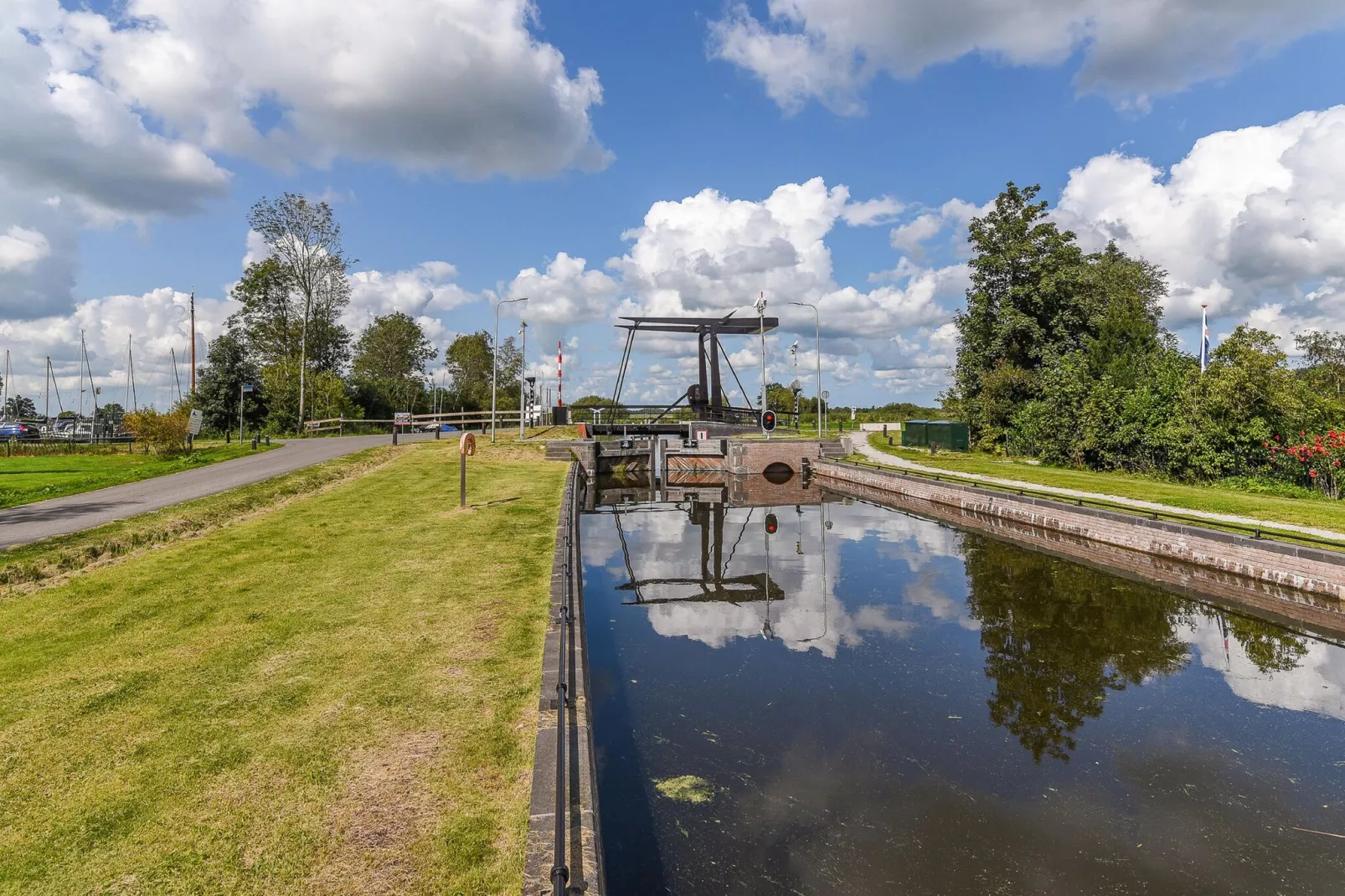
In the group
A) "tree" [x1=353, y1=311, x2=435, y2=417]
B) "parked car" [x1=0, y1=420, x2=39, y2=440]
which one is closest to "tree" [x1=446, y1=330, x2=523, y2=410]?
"tree" [x1=353, y1=311, x2=435, y2=417]

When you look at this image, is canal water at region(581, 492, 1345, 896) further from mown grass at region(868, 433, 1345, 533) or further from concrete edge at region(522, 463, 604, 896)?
mown grass at region(868, 433, 1345, 533)

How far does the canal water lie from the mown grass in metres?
5.31

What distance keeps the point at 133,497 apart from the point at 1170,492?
1052 inches

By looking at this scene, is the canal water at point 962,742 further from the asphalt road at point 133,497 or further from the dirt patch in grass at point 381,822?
the asphalt road at point 133,497

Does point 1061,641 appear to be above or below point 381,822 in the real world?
below

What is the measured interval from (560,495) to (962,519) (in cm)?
1215

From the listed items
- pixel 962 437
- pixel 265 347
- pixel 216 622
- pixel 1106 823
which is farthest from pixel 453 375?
pixel 1106 823

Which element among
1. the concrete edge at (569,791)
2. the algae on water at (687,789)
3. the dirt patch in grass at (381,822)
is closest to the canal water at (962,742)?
the algae on water at (687,789)

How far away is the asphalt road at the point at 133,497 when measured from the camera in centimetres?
1140

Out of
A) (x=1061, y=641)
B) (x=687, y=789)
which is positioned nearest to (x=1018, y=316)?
(x=1061, y=641)

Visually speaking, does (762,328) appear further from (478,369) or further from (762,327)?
(478,369)

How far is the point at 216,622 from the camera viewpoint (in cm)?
720

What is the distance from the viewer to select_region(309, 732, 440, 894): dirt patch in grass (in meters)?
3.42

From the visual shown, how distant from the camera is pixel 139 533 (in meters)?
10.9
